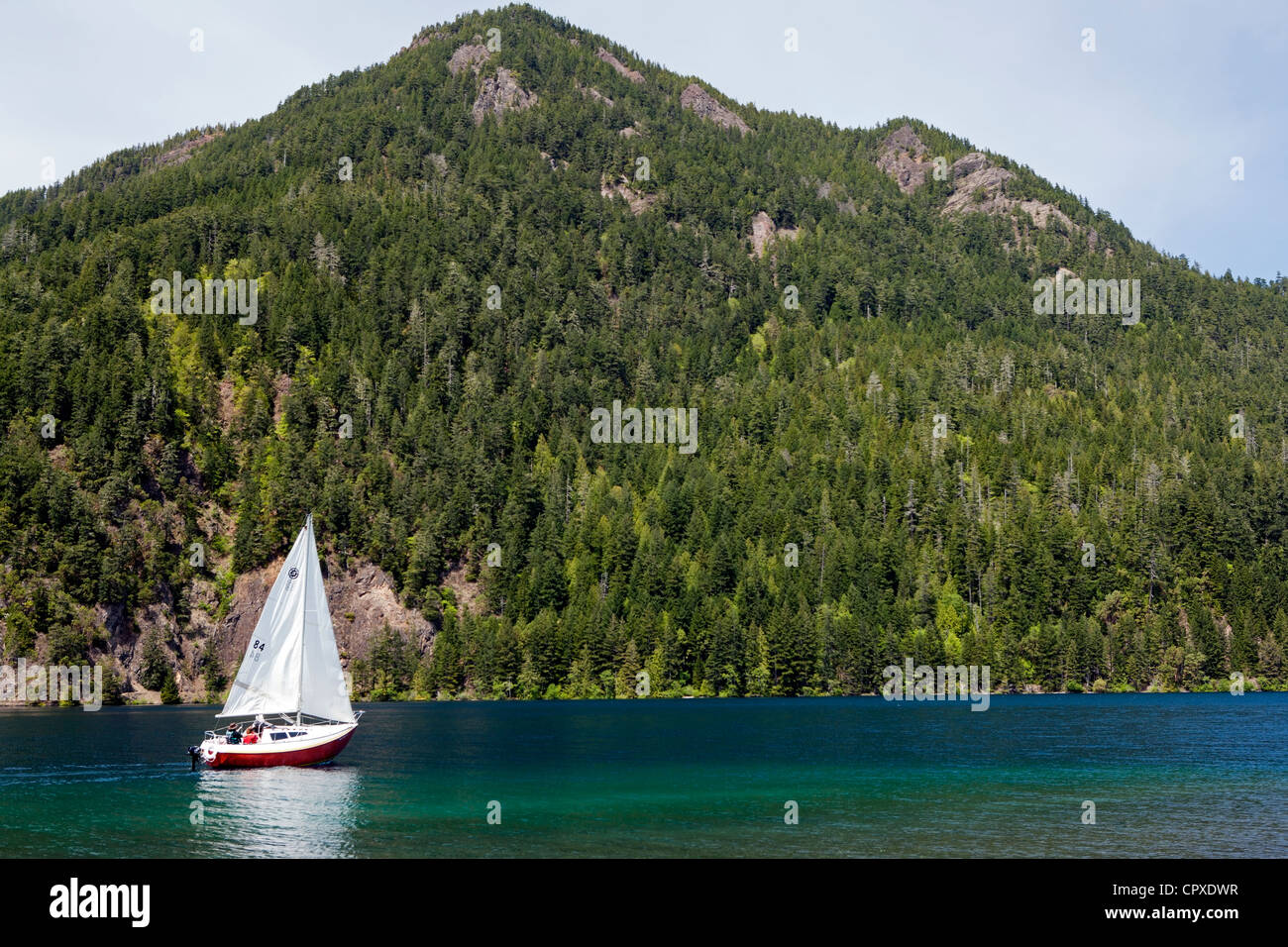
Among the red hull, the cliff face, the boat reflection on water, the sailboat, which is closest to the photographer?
the boat reflection on water

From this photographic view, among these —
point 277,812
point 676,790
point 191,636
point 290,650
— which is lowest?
point 676,790

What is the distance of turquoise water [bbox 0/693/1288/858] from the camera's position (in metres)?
55.1

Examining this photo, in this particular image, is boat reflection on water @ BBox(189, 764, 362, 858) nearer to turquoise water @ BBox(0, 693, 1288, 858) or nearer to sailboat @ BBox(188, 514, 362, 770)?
turquoise water @ BBox(0, 693, 1288, 858)

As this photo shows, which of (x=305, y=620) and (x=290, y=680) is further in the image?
(x=290, y=680)

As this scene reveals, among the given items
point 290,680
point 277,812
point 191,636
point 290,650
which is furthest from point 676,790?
point 191,636

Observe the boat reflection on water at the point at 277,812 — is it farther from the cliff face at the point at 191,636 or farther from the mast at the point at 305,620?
the cliff face at the point at 191,636

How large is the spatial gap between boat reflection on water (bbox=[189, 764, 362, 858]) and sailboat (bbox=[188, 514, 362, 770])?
169cm

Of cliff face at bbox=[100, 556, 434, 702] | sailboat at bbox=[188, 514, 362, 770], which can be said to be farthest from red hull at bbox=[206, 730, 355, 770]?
cliff face at bbox=[100, 556, 434, 702]

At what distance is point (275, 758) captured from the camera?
86.5m

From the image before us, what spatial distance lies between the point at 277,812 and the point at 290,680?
19.3 meters

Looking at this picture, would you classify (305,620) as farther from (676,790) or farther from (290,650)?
(676,790)
